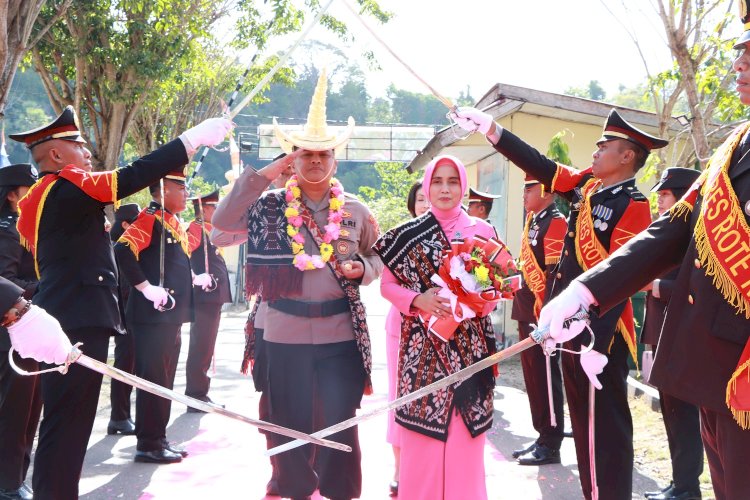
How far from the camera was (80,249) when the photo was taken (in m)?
4.71

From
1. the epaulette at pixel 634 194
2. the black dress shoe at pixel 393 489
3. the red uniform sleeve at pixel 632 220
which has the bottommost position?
the black dress shoe at pixel 393 489

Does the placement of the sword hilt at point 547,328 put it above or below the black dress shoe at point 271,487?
above

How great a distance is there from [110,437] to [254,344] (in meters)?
3.07

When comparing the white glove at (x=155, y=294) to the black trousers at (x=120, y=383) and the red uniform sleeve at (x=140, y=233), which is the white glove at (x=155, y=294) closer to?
the red uniform sleeve at (x=140, y=233)

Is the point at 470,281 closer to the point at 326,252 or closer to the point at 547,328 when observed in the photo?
the point at 326,252

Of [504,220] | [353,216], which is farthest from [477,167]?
[353,216]

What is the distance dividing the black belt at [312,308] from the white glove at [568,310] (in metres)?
2.21

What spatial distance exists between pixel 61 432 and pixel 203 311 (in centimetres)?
480

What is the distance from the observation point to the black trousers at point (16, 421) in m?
5.58

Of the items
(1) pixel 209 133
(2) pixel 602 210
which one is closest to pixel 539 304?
(2) pixel 602 210

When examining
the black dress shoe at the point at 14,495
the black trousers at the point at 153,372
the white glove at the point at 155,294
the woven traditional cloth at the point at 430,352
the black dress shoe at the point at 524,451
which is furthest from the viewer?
the black dress shoe at the point at 524,451

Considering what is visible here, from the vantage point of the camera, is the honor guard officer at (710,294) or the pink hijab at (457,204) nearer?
the honor guard officer at (710,294)

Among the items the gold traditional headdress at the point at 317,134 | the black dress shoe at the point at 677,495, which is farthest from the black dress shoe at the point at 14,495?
the black dress shoe at the point at 677,495

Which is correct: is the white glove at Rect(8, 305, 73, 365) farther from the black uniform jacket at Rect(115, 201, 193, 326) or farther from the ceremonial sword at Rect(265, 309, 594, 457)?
the black uniform jacket at Rect(115, 201, 193, 326)
